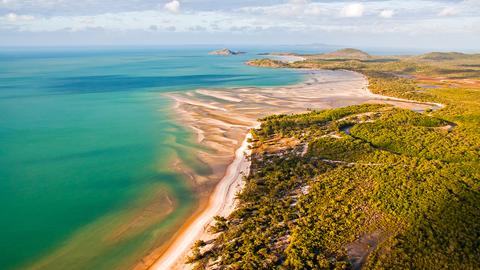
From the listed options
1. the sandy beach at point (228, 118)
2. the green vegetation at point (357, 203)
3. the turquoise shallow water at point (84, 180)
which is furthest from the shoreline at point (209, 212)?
the turquoise shallow water at point (84, 180)

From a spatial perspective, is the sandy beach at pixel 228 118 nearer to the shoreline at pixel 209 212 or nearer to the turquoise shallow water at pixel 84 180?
the shoreline at pixel 209 212

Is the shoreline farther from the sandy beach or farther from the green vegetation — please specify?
the green vegetation

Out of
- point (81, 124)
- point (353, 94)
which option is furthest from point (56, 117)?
point (353, 94)

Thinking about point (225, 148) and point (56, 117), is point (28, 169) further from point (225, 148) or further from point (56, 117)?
point (56, 117)

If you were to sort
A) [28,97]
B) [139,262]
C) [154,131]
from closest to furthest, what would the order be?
[139,262], [154,131], [28,97]

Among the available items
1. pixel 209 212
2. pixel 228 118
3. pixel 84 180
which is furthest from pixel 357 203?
pixel 228 118

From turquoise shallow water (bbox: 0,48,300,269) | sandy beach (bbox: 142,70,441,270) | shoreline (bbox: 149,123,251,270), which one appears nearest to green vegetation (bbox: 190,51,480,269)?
shoreline (bbox: 149,123,251,270)

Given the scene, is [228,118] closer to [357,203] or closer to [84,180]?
[84,180]

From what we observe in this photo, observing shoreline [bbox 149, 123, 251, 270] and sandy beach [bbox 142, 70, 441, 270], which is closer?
shoreline [bbox 149, 123, 251, 270]
